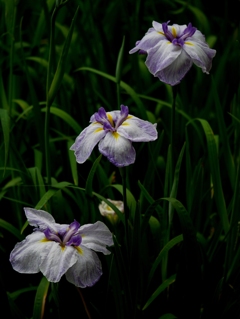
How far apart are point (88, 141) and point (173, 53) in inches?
Answer: 11.8

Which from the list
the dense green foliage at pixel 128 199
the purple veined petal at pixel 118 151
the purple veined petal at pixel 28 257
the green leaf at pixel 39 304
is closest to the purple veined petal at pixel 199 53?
the dense green foliage at pixel 128 199

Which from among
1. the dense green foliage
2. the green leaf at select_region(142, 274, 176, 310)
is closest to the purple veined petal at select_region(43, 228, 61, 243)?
the dense green foliage

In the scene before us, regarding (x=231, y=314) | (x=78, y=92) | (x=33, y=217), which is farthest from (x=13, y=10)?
(x=231, y=314)

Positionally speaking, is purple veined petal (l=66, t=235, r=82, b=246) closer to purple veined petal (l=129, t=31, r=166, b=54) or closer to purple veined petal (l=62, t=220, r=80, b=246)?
purple veined petal (l=62, t=220, r=80, b=246)

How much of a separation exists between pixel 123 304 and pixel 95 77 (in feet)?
3.57

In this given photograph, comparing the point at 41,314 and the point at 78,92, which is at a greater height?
the point at 78,92

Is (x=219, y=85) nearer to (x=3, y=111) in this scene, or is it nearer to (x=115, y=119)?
(x=3, y=111)

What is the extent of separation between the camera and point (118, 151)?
116 centimetres

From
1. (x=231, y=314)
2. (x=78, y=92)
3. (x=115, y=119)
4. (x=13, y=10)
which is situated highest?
(x=13, y=10)

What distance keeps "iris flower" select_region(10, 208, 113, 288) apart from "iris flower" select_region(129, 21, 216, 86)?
377 millimetres

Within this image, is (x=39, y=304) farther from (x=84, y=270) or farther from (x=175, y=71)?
(x=175, y=71)

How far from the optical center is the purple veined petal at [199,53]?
4.42ft

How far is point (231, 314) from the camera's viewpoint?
4.85 feet

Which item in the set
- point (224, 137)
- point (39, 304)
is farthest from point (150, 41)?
point (39, 304)
